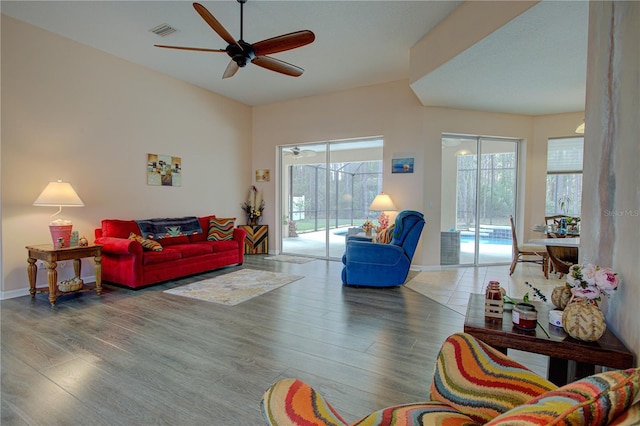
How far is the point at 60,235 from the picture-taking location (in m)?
3.86

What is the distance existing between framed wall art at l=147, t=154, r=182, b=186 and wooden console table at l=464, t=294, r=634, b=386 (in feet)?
17.5

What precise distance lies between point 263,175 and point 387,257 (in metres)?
4.09

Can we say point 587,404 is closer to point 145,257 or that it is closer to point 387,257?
point 387,257

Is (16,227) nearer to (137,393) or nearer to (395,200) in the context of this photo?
(137,393)

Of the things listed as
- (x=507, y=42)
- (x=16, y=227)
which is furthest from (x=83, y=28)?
(x=507, y=42)

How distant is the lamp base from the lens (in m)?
3.79

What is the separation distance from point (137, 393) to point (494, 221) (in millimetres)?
6283

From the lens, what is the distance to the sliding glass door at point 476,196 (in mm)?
5910

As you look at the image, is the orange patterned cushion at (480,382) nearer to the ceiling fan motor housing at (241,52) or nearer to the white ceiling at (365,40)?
the white ceiling at (365,40)

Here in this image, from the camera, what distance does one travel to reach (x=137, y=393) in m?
1.99

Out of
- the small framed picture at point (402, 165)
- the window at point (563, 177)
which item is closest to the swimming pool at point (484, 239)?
the window at point (563, 177)

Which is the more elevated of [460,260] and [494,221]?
[494,221]

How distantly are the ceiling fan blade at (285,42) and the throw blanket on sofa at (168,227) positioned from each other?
3.21 m

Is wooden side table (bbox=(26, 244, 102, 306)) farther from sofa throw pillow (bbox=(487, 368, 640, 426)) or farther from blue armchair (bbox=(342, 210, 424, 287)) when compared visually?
sofa throw pillow (bbox=(487, 368, 640, 426))
